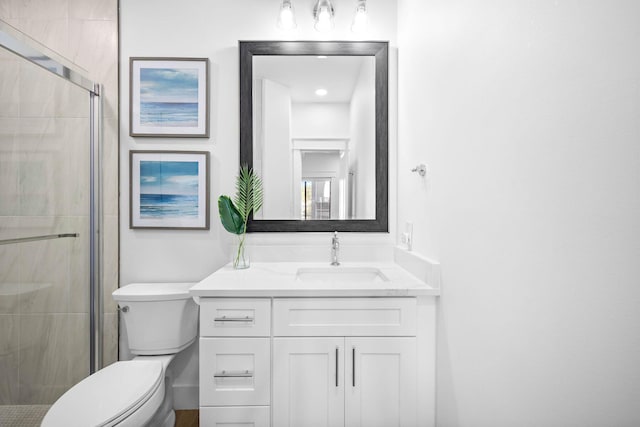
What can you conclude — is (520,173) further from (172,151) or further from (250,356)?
(172,151)

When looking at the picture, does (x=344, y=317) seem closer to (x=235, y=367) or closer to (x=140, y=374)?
(x=235, y=367)

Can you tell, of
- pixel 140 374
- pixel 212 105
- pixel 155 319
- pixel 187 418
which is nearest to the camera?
pixel 140 374

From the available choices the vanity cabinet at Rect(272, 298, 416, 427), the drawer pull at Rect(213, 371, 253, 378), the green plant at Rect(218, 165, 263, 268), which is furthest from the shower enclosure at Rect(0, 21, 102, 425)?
the vanity cabinet at Rect(272, 298, 416, 427)

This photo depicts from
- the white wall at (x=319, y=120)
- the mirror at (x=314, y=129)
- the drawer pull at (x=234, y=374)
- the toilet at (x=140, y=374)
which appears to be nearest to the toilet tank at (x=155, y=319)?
the toilet at (x=140, y=374)

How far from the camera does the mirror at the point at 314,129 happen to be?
1.86 meters

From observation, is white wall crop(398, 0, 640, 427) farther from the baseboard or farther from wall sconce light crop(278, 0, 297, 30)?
the baseboard

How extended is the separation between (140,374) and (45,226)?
2.78ft

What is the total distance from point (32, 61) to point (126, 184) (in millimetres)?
702

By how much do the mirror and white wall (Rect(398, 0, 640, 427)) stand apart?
2.03ft

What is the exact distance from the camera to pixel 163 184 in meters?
1.84

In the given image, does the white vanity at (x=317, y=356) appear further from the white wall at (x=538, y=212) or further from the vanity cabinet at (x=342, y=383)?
the white wall at (x=538, y=212)

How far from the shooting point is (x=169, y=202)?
1.85m

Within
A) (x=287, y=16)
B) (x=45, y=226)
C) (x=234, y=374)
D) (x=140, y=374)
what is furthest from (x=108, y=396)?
(x=287, y=16)

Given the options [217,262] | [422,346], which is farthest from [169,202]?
[422,346]
